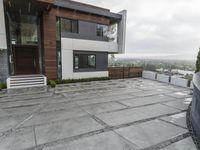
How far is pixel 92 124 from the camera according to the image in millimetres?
4277

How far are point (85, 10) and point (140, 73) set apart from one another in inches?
343

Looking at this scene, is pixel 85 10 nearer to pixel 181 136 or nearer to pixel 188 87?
pixel 188 87

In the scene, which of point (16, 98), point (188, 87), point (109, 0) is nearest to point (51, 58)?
point (16, 98)

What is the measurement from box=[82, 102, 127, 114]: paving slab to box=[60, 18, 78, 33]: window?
24.8ft

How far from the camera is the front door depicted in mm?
11242

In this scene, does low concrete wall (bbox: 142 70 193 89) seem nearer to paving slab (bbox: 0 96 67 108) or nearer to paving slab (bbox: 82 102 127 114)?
paving slab (bbox: 82 102 127 114)

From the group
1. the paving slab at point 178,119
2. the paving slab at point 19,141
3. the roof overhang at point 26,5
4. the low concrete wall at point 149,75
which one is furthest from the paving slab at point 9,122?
the low concrete wall at point 149,75

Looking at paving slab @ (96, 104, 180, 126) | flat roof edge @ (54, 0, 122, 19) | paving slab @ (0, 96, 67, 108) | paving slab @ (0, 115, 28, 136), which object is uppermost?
flat roof edge @ (54, 0, 122, 19)

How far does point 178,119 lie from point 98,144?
3.21m

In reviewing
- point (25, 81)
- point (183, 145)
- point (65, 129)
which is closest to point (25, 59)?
point (25, 81)

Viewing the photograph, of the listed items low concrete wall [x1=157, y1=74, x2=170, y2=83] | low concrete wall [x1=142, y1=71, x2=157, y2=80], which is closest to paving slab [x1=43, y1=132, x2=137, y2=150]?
low concrete wall [x1=157, y1=74, x2=170, y2=83]

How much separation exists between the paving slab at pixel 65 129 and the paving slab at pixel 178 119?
8.02 feet

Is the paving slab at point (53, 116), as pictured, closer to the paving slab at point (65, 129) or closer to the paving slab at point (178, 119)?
the paving slab at point (65, 129)

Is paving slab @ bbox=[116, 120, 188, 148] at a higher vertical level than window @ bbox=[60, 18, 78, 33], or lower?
lower
